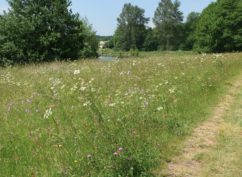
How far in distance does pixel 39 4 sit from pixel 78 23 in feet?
10.0

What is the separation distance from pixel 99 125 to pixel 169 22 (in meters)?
95.8

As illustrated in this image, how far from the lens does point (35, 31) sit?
25500 mm

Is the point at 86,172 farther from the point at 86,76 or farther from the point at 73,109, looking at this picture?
the point at 86,76

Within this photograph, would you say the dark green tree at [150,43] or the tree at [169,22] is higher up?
the tree at [169,22]

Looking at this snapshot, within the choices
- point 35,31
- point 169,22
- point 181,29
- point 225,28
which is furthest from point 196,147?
point 181,29

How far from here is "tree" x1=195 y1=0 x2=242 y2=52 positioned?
2327 inches

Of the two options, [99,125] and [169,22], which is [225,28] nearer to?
[169,22]

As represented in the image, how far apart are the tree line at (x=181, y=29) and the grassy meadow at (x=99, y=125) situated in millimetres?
51407

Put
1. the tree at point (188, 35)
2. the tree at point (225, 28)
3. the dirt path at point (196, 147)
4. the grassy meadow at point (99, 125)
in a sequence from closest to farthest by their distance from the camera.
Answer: the grassy meadow at point (99, 125)
the dirt path at point (196, 147)
the tree at point (225, 28)
the tree at point (188, 35)

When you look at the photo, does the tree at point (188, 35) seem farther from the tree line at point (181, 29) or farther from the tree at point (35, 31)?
the tree at point (35, 31)

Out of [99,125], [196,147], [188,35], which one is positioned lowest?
[188,35]

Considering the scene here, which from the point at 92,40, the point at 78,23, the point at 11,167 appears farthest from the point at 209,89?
the point at 92,40

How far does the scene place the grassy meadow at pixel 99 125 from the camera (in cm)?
501

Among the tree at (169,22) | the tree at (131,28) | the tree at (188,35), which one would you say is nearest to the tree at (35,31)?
the tree at (169,22)
